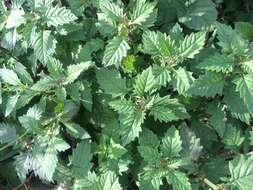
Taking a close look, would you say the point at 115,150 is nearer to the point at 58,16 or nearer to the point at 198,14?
the point at 58,16

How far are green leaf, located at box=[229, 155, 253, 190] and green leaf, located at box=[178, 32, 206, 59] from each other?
1.64ft

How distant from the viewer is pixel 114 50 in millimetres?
2156

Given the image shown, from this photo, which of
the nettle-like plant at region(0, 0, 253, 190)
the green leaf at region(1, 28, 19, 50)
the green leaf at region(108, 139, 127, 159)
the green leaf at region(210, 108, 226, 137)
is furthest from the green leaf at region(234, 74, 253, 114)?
the green leaf at region(1, 28, 19, 50)

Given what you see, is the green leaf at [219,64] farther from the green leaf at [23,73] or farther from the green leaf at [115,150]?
the green leaf at [23,73]

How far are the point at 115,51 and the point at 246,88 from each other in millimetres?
598

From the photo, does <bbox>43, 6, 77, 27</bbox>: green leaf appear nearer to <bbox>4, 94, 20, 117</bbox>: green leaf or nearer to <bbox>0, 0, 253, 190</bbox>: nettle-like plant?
<bbox>0, 0, 253, 190</bbox>: nettle-like plant

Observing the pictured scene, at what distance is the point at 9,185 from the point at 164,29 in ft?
3.83

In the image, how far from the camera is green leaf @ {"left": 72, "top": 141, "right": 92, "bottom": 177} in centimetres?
217

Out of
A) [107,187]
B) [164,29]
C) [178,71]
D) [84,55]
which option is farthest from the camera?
[164,29]

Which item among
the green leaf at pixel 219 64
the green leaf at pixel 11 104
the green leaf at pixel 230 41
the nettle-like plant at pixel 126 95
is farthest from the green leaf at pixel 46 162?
the green leaf at pixel 230 41

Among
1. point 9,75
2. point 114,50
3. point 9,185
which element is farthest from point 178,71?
point 9,185

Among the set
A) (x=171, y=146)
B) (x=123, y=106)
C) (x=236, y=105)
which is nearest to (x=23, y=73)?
(x=123, y=106)

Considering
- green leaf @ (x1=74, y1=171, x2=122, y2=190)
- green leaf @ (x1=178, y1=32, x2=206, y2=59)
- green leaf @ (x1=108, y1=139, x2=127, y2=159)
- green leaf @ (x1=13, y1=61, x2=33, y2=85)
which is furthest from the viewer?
green leaf @ (x1=13, y1=61, x2=33, y2=85)

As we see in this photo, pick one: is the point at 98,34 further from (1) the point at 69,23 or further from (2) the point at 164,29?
(2) the point at 164,29
